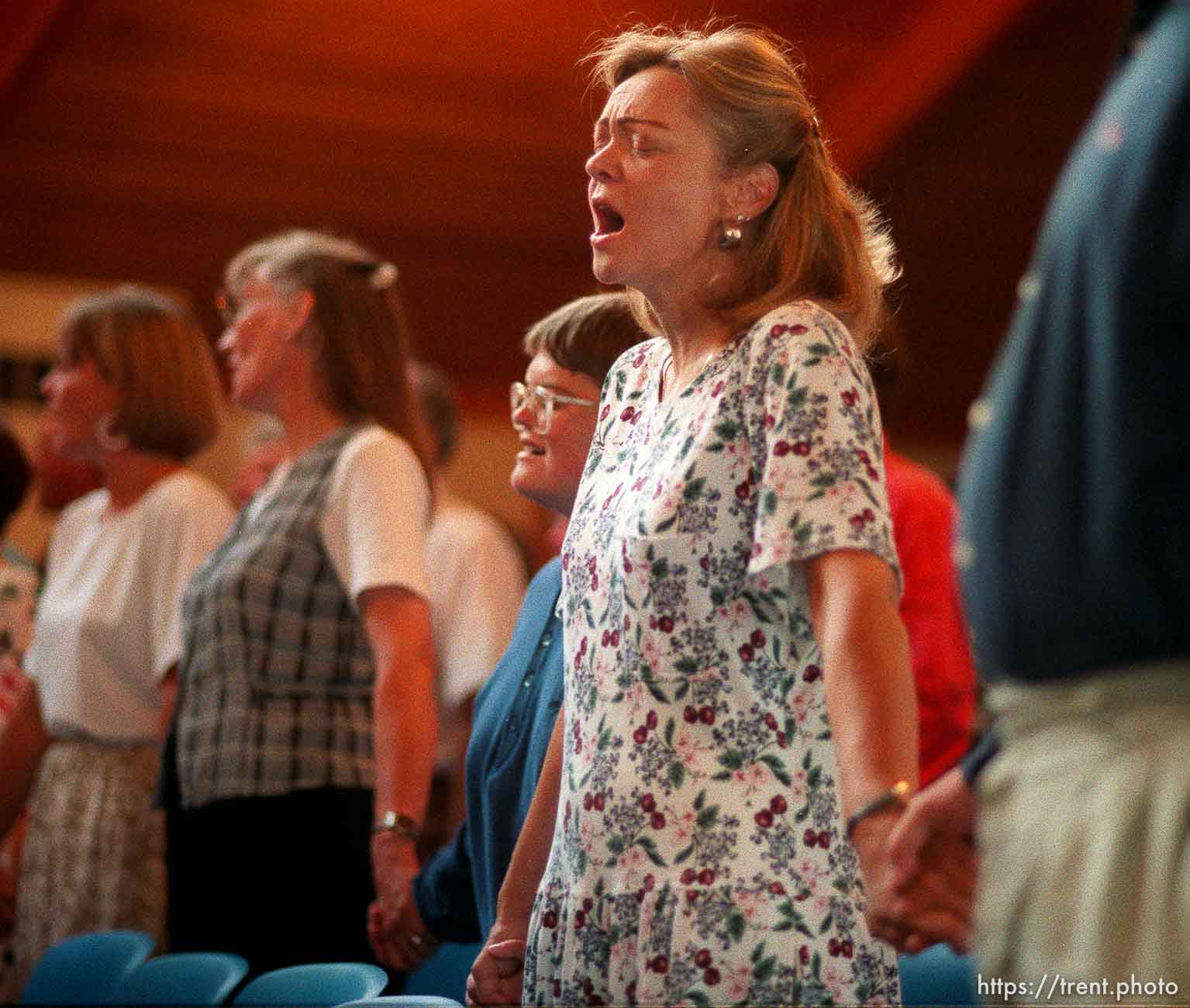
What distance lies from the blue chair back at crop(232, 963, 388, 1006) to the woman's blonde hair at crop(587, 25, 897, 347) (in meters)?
0.92

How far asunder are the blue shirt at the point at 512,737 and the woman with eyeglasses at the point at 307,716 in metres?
0.45

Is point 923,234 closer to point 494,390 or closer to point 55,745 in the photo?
point 55,745

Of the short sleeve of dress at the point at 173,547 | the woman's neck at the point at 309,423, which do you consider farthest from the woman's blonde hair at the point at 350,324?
the short sleeve of dress at the point at 173,547

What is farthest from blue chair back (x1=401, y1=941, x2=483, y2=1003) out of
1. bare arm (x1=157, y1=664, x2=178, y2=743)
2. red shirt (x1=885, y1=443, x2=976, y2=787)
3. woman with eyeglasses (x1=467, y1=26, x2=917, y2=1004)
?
bare arm (x1=157, y1=664, x2=178, y2=743)

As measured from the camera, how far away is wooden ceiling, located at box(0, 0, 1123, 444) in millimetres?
2760

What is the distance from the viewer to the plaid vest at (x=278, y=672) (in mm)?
2811

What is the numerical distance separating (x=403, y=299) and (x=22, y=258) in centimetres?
145

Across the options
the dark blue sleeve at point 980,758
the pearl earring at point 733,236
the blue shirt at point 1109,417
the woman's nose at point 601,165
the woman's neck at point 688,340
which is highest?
the woman's nose at point 601,165

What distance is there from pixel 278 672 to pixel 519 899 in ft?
3.33

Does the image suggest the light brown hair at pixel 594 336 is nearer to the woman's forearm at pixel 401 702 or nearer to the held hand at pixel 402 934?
the woman's forearm at pixel 401 702

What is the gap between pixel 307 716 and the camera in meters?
2.85

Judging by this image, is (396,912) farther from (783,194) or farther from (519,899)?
(783,194)

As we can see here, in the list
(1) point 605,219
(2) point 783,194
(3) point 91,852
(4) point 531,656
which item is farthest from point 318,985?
(3) point 91,852

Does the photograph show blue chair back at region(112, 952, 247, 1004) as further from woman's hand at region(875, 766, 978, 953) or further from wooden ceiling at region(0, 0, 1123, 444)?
woman's hand at region(875, 766, 978, 953)
